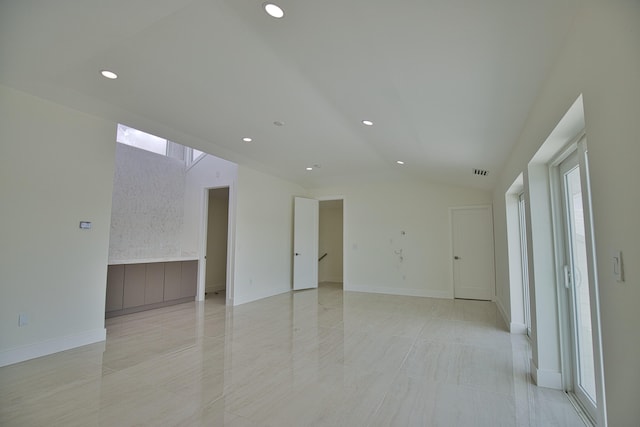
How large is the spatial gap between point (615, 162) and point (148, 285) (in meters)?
5.99

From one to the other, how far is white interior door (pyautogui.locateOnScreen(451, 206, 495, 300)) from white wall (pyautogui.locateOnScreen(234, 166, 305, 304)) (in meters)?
3.71

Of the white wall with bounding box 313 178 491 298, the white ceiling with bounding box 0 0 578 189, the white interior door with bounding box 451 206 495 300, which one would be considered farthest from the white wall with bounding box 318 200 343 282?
the white ceiling with bounding box 0 0 578 189

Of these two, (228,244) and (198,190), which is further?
(198,190)

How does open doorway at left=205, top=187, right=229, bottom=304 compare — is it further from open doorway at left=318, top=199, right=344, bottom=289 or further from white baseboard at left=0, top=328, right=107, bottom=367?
white baseboard at left=0, top=328, right=107, bottom=367

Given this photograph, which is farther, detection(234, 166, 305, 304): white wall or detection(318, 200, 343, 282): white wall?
detection(318, 200, 343, 282): white wall

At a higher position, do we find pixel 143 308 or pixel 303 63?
pixel 303 63

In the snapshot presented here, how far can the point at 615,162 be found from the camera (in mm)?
1126

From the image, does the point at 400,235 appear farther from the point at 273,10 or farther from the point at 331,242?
the point at 273,10

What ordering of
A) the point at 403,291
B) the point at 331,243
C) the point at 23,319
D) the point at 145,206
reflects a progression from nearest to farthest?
the point at 23,319, the point at 145,206, the point at 403,291, the point at 331,243

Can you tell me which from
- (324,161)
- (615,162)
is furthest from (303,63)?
(324,161)

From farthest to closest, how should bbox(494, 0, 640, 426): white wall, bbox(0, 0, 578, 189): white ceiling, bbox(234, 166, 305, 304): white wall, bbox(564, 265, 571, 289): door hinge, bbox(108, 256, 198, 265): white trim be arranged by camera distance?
bbox(234, 166, 305, 304): white wall
bbox(108, 256, 198, 265): white trim
bbox(564, 265, 571, 289): door hinge
bbox(0, 0, 578, 189): white ceiling
bbox(494, 0, 640, 426): white wall

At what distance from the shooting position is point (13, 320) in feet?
9.71

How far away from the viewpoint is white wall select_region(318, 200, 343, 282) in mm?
9008

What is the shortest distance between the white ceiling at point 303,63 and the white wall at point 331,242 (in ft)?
17.3
